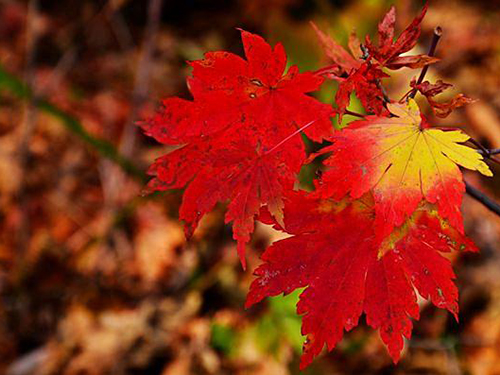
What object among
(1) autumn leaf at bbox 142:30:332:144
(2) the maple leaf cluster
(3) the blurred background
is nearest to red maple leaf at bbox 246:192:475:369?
(2) the maple leaf cluster

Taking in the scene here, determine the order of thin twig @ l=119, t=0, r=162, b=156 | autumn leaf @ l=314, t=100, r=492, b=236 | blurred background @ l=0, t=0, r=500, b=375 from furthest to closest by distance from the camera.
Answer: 1. thin twig @ l=119, t=0, r=162, b=156
2. blurred background @ l=0, t=0, r=500, b=375
3. autumn leaf @ l=314, t=100, r=492, b=236

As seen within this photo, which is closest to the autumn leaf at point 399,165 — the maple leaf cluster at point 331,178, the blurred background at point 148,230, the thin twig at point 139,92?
the maple leaf cluster at point 331,178

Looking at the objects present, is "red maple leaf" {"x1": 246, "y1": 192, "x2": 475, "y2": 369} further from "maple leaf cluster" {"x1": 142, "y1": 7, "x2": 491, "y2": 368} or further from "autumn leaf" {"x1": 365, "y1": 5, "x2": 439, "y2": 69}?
"autumn leaf" {"x1": 365, "y1": 5, "x2": 439, "y2": 69}

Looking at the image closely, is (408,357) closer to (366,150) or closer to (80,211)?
(366,150)

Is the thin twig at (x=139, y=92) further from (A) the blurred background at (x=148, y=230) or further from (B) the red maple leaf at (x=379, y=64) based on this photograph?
(B) the red maple leaf at (x=379, y=64)

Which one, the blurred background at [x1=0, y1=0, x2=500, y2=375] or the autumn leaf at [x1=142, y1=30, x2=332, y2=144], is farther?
the blurred background at [x1=0, y1=0, x2=500, y2=375]
